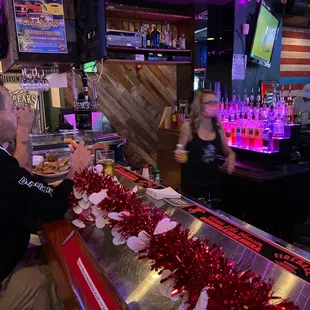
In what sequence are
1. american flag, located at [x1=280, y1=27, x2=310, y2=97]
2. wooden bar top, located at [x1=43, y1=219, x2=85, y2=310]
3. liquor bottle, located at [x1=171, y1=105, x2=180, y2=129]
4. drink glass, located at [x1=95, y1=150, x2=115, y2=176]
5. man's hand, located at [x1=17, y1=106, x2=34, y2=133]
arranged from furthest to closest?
american flag, located at [x1=280, y1=27, x2=310, y2=97], liquor bottle, located at [x1=171, y1=105, x2=180, y2=129], man's hand, located at [x1=17, y1=106, x2=34, y2=133], drink glass, located at [x1=95, y1=150, x2=115, y2=176], wooden bar top, located at [x1=43, y1=219, x2=85, y2=310]

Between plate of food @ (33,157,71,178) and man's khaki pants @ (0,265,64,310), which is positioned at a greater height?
plate of food @ (33,157,71,178)

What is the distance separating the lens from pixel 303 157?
11.6 feet

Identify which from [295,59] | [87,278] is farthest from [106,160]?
[295,59]

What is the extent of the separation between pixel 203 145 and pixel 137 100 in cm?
301

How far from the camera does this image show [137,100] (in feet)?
17.9

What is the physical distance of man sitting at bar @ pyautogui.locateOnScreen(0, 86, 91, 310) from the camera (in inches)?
49.3

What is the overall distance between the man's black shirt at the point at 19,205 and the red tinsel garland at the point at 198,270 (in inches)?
18.6

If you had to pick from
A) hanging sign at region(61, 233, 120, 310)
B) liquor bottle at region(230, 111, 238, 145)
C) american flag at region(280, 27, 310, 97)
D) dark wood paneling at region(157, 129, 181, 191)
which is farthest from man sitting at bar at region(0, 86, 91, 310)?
american flag at region(280, 27, 310, 97)

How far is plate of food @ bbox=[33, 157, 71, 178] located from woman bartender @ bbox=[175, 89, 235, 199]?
998 millimetres

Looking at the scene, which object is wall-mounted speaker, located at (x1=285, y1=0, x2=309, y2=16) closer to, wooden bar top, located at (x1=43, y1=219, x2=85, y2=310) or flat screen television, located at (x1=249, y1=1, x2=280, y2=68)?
flat screen television, located at (x1=249, y1=1, x2=280, y2=68)

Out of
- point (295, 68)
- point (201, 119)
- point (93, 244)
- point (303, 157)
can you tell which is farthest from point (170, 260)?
point (295, 68)

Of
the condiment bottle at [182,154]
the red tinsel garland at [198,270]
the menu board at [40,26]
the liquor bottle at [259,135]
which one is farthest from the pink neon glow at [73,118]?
the red tinsel garland at [198,270]

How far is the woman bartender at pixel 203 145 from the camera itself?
270 centimetres

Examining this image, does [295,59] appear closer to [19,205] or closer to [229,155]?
[229,155]
